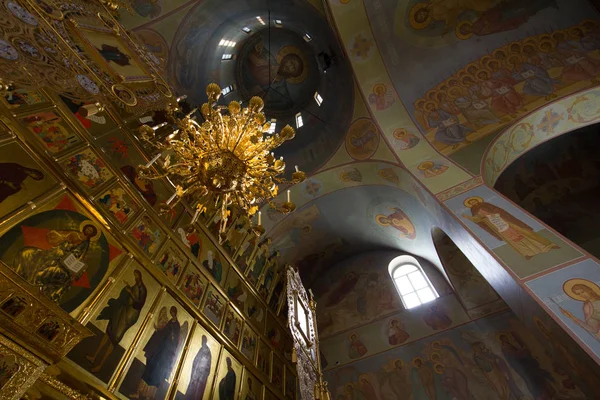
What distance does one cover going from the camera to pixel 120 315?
4.29 meters

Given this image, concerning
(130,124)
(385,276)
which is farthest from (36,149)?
(385,276)

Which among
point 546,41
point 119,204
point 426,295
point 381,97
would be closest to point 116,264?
point 119,204

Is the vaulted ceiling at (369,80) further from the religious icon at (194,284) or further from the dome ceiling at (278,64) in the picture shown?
the religious icon at (194,284)

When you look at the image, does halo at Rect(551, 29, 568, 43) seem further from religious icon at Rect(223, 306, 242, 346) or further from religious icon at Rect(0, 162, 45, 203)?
religious icon at Rect(0, 162, 45, 203)

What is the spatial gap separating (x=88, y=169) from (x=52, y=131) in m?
0.66

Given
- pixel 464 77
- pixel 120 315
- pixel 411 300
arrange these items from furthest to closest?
pixel 411 300 → pixel 464 77 → pixel 120 315

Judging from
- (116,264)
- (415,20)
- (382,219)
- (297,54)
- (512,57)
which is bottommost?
(116,264)

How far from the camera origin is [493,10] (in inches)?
283

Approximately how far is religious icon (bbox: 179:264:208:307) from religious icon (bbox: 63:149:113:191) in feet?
6.88

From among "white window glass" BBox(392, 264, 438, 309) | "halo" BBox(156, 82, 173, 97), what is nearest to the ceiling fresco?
"white window glass" BBox(392, 264, 438, 309)

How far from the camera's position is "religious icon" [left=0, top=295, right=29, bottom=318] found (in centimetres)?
303

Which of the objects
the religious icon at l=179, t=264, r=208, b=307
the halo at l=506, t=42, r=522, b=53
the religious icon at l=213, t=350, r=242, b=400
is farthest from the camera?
the halo at l=506, t=42, r=522, b=53

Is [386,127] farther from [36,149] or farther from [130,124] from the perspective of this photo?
[36,149]

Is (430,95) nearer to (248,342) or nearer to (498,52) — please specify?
(498,52)
